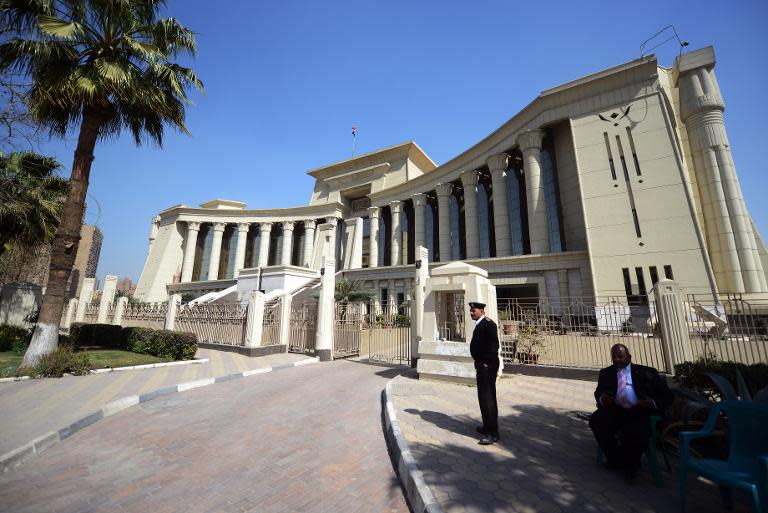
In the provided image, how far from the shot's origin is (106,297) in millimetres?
21328

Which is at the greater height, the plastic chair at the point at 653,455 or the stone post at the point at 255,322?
the stone post at the point at 255,322

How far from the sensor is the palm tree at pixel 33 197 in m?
13.1

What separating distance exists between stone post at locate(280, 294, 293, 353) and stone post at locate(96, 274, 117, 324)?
15092 mm

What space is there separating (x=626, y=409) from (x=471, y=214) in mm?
25233

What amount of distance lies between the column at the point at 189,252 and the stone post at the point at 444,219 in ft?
101

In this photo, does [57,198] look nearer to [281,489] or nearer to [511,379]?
[281,489]

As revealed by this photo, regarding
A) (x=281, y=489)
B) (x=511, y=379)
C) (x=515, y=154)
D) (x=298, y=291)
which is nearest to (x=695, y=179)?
(x=515, y=154)

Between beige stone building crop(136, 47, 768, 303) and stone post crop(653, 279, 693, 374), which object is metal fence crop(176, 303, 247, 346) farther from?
stone post crop(653, 279, 693, 374)

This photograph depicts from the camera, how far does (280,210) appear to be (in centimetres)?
4091

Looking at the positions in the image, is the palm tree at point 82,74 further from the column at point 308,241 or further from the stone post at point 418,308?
the column at point 308,241

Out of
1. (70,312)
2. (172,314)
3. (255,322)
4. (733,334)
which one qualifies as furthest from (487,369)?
(70,312)

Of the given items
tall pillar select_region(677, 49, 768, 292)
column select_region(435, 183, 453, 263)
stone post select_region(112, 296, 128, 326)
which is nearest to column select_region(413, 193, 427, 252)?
column select_region(435, 183, 453, 263)

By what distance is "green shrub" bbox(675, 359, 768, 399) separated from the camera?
15.4ft

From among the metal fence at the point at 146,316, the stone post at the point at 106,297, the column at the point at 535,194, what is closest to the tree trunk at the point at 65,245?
the metal fence at the point at 146,316
